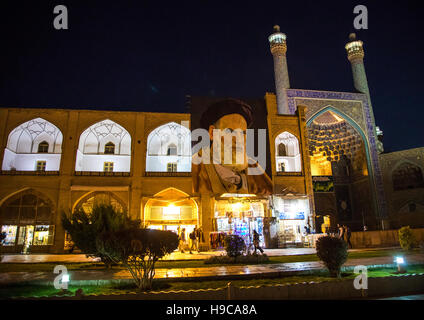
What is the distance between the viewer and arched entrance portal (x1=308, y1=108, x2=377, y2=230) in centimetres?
2578

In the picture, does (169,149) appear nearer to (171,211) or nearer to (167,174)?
(167,174)

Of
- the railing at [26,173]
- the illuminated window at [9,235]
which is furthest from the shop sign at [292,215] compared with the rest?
the illuminated window at [9,235]

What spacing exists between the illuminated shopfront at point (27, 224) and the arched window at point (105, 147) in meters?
3.63

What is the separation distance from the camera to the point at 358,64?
27000mm

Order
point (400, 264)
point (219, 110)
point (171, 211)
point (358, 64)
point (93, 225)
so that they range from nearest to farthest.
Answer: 1. point (400, 264)
2. point (93, 225)
3. point (219, 110)
4. point (171, 211)
5. point (358, 64)

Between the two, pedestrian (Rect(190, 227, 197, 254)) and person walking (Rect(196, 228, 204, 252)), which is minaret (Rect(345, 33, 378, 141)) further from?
pedestrian (Rect(190, 227, 197, 254))

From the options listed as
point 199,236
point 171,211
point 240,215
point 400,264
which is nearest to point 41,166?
point 171,211

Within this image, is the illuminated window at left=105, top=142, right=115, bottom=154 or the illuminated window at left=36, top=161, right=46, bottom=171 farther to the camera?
the illuminated window at left=105, top=142, right=115, bottom=154

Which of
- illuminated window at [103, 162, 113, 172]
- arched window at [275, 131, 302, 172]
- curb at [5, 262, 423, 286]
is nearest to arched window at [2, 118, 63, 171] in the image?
illuminated window at [103, 162, 113, 172]

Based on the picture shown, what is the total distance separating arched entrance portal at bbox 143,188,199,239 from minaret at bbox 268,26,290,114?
34.6ft

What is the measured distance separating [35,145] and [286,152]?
1800cm

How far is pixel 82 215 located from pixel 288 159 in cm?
1614

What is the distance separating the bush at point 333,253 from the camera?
23.5ft

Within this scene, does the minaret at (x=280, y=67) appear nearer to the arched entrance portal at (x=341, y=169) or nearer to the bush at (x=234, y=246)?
the arched entrance portal at (x=341, y=169)
